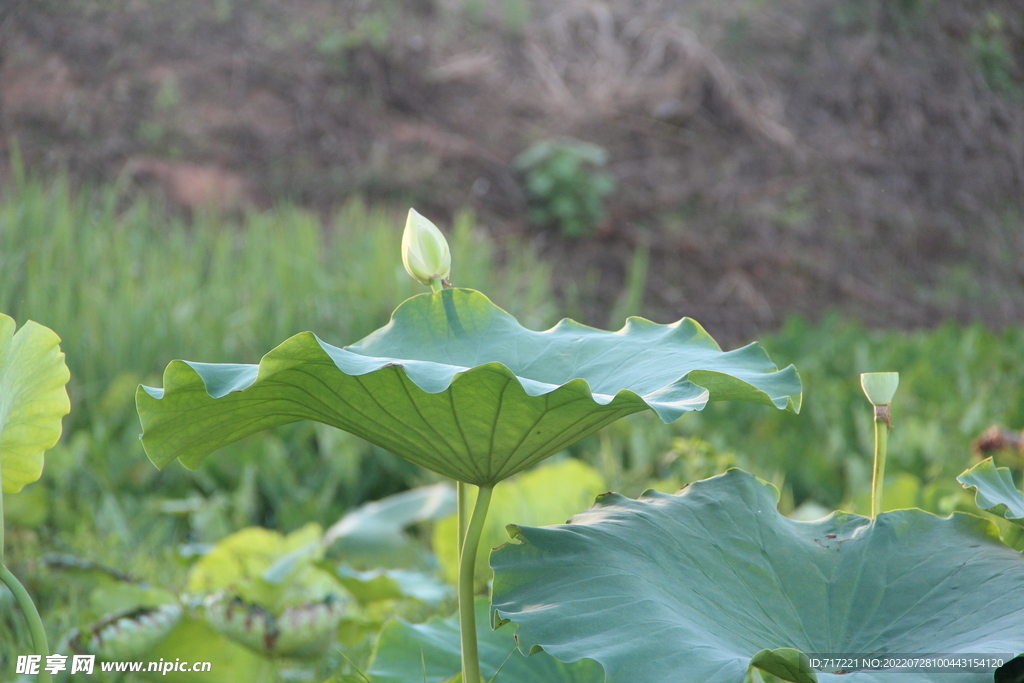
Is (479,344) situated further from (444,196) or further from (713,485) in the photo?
(444,196)

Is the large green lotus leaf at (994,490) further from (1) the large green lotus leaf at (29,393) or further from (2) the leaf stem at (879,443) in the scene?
(1) the large green lotus leaf at (29,393)

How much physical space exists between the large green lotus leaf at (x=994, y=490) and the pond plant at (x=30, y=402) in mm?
668

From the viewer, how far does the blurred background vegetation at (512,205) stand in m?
2.22

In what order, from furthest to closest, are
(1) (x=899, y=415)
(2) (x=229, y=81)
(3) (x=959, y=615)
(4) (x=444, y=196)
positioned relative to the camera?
1. (2) (x=229, y=81)
2. (4) (x=444, y=196)
3. (1) (x=899, y=415)
4. (3) (x=959, y=615)

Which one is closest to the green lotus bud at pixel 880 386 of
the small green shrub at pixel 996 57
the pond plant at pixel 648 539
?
the pond plant at pixel 648 539

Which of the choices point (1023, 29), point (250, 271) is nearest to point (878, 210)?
point (1023, 29)

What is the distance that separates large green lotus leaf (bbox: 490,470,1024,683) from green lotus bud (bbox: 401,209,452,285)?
252 millimetres

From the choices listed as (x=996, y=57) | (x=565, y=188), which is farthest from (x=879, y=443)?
(x=565, y=188)

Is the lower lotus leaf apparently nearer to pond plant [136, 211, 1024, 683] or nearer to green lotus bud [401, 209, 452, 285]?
pond plant [136, 211, 1024, 683]

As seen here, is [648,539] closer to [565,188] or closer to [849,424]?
[849,424]

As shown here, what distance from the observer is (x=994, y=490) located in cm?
65

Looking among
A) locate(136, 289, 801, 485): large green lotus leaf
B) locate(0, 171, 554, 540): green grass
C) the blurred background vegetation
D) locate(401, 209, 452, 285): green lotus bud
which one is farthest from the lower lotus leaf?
locate(0, 171, 554, 540): green grass

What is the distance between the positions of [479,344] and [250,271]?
2398mm

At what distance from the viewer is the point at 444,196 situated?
4918 millimetres
